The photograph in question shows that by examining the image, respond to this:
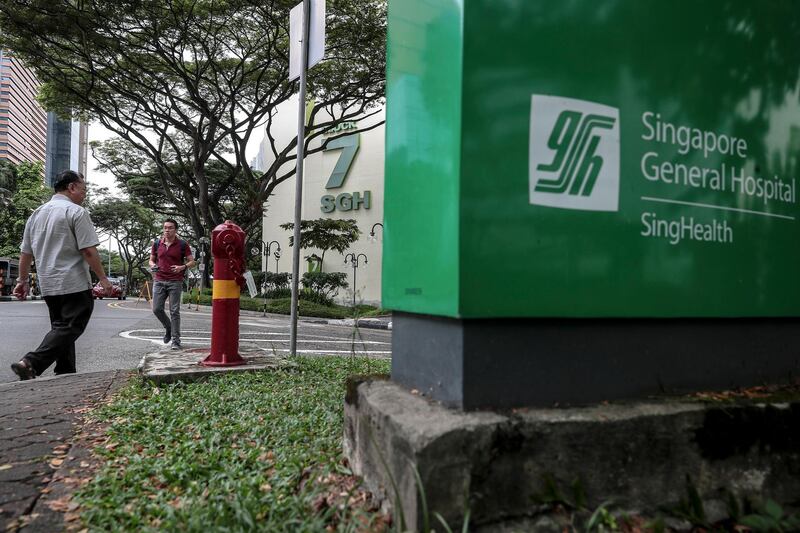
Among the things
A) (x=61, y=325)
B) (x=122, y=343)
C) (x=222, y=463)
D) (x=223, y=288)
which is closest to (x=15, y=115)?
(x=122, y=343)

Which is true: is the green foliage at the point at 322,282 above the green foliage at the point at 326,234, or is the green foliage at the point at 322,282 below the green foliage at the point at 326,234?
below

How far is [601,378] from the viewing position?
6.90 ft

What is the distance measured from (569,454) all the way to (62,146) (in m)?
96.0

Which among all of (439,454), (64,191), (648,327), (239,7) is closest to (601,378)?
(648,327)

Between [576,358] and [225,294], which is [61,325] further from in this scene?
[576,358]

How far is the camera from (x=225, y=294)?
5.03m

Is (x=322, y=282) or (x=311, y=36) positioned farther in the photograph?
(x=322, y=282)

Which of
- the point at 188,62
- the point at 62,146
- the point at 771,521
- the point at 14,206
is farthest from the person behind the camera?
the point at 62,146

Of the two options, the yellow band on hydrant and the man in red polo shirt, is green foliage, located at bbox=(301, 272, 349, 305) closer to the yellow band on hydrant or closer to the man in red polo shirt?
the man in red polo shirt

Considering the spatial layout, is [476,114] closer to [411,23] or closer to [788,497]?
[411,23]

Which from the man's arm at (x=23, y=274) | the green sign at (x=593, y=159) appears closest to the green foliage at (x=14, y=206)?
the man's arm at (x=23, y=274)

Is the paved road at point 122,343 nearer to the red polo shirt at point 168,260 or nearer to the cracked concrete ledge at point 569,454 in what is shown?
the red polo shirt at point 168,260

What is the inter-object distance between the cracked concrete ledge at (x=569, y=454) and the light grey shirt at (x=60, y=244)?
3669 mm

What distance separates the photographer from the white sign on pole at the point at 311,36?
5293 mm
